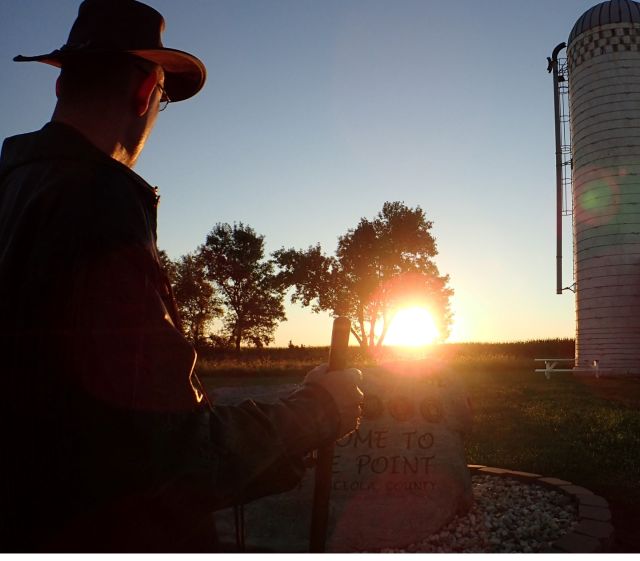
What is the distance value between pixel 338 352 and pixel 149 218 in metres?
0.89

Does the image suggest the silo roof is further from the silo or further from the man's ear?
the man's ear

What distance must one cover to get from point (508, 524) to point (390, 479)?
1146 millimetres

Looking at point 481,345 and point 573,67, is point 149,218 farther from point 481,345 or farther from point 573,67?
point 481,345

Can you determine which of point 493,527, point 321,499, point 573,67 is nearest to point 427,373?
point 493,527

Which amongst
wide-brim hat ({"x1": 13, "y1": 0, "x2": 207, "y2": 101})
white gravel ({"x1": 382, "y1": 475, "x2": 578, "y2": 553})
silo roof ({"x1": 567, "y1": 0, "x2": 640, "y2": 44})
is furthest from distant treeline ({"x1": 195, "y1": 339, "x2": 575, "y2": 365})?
wide-brim hat ({"x1": 13, "y1": 0, "x2": 207, "y2": 101})

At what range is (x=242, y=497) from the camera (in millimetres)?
1420

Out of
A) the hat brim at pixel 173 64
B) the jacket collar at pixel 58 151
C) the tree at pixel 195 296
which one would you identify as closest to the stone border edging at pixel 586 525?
the hat brim at pixel 173 64

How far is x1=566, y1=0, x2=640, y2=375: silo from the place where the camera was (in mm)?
19500

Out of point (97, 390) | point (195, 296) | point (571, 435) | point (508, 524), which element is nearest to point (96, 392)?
point (97, 390)

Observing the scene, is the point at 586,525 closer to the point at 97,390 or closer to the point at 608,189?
the point at 97,390

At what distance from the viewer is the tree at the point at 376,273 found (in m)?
44.1

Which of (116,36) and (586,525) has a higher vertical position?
(116,36)

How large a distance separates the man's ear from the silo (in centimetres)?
2089

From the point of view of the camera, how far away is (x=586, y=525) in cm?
480
